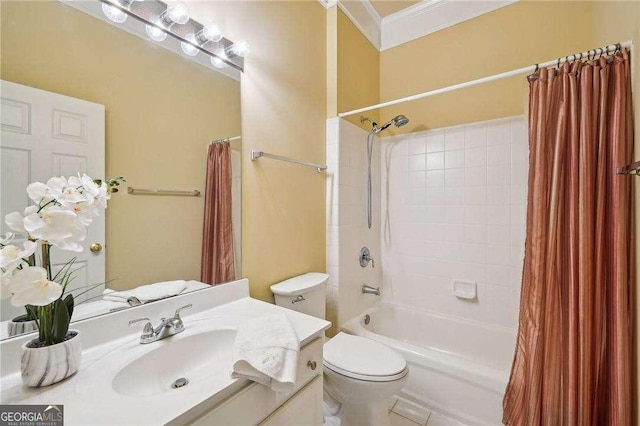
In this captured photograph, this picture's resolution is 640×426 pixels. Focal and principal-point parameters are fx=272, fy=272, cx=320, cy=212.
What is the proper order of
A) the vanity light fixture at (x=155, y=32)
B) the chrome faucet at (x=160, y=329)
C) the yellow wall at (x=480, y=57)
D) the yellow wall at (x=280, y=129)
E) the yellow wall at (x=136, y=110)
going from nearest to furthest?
the yellow wall at (x=136, y=110) → the chrome faucet at (x=160, y=329) → the vanity light fixture at (x=155, y=32) → the yellow wall at (x=280, y=129) → the yellow wall at (x=480, y=57)

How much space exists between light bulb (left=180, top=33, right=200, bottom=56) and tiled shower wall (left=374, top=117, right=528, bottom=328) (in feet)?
5.42

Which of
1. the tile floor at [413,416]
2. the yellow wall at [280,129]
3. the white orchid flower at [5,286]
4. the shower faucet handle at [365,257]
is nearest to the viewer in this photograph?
the white orchid flower at [5,286]

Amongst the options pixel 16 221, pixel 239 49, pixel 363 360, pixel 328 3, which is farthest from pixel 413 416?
pixel 328 3

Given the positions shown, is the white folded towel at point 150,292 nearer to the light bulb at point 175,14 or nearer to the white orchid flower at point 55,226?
the white orchid flower at point 55,226

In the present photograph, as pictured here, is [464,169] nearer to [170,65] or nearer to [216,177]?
[216,177]

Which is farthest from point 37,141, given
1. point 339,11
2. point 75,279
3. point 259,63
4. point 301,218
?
point 339,11

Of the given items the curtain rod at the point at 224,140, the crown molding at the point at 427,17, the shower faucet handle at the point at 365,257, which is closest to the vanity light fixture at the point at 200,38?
the curtain rod at the point at 224,140

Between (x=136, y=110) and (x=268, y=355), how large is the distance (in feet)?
3.08

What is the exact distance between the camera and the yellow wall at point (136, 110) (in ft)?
2.55

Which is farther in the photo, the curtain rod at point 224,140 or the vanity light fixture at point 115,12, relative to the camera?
the curtain rod at point 224,140

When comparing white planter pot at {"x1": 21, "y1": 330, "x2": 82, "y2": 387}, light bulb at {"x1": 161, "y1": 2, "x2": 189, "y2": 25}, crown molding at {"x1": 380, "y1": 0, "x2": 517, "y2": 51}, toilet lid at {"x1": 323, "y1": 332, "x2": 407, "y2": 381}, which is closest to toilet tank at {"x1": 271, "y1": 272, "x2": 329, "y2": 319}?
toilet lid at {"x1": 323, "y1": 332, "x2": 407, "y2": 381}

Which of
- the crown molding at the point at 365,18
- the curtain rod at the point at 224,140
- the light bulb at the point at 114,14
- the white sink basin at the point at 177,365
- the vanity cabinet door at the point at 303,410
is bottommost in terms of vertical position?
the vanity cabinet door at the point at 303,410

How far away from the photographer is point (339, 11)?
194 cm

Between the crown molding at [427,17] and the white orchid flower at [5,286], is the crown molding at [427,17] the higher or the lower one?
the higher one
